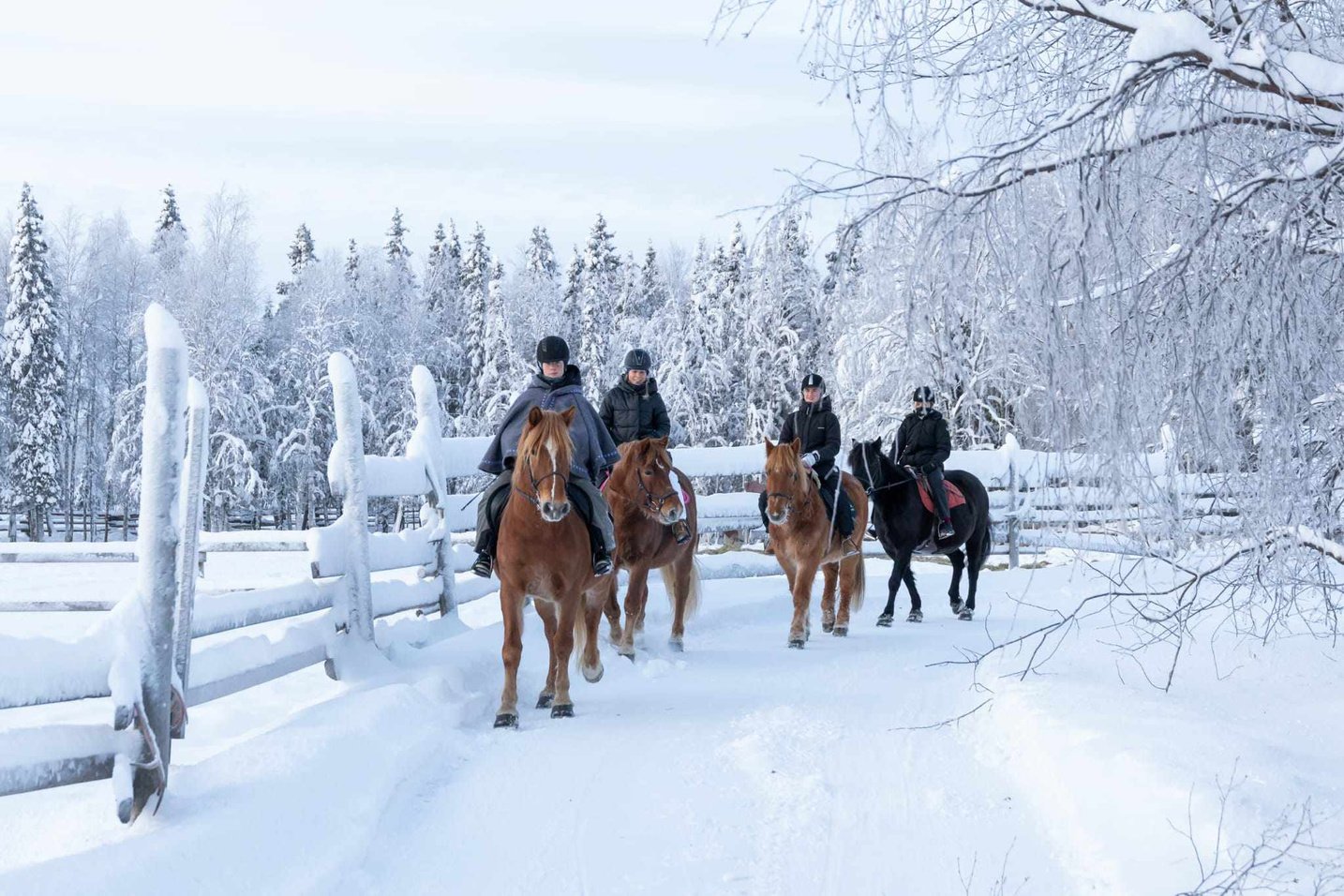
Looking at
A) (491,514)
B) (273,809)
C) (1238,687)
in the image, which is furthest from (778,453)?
(273,809)

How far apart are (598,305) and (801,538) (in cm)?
4491

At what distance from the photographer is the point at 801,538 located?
1050cm

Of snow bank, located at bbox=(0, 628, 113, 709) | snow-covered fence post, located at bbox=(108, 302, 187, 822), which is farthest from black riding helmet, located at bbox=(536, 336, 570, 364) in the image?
snow bank, located at bbox=(0, 628, 113, 709)

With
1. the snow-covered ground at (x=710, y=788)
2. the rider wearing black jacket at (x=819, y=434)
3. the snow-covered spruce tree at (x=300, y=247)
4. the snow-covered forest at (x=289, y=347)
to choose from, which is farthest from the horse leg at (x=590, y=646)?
the snow-covered spruce tree at (x=300, y=247)

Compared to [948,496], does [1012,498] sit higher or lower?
lower

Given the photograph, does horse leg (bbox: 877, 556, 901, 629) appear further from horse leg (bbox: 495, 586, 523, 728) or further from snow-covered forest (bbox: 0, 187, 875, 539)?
snow-covered forest (bbox: 0, 187, 875, 539)

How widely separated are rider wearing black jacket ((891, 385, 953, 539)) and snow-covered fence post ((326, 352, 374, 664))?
5846 mm

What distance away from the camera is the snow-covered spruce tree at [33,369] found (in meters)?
43.5

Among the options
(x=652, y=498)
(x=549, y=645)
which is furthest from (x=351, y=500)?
(x=652, y=498)

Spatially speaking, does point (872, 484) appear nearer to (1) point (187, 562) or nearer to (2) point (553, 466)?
(2) point (553, 466)

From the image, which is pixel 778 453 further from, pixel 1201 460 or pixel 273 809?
pixel 273 809

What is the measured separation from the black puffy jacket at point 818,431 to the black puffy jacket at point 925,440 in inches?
33.0

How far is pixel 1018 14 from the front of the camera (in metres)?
3.87

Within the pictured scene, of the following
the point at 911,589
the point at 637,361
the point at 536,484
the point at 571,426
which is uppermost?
the point at 637,361
